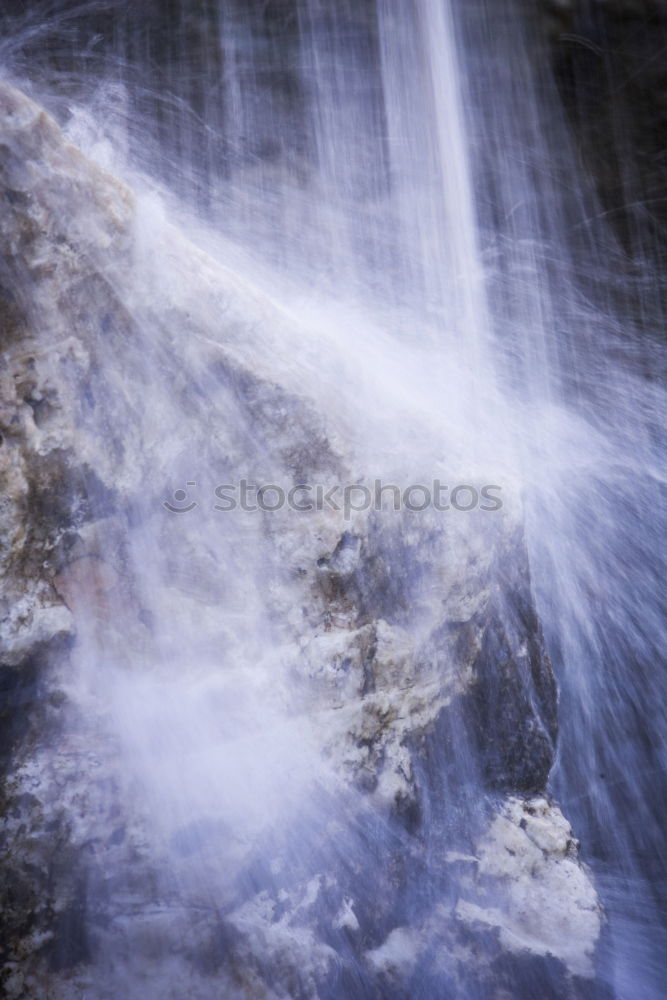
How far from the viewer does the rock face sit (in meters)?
2.32

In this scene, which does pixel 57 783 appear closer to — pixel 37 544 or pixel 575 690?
pixel 37 544

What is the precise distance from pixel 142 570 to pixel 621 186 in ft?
15.8

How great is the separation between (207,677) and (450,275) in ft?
11.5

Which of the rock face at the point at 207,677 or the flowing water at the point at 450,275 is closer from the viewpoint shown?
the rock face at the point at 207,677

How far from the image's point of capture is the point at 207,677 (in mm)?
2549

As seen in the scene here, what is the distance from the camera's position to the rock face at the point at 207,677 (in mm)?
2316

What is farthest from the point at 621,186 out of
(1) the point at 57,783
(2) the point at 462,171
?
(1) the point at 57,783

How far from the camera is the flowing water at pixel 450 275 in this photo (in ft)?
11.0

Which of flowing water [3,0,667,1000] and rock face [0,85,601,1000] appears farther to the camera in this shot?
flowing water [3,0,667,1000]

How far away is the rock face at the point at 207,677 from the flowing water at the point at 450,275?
0.42 ft

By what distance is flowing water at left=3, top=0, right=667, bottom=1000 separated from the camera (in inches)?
132

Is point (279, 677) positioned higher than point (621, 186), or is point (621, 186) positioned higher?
point (621, 186)

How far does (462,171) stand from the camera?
14.5ft

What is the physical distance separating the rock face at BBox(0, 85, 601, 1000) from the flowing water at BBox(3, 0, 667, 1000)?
127 mm
